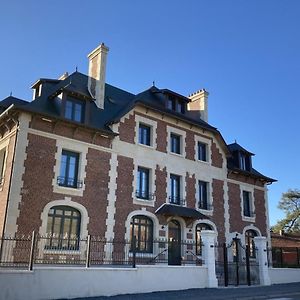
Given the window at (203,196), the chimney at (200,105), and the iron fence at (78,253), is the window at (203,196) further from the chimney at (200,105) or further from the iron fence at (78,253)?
the chimney at (200,105)

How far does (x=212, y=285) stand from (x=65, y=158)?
7974 mm

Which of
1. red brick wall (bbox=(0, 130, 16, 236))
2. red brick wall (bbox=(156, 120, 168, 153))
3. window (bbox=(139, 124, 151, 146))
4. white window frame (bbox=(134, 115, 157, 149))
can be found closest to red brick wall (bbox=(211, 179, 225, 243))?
red brick wall (bbox=(156, 120, 168, 153))

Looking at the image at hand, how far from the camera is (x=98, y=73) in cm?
1883

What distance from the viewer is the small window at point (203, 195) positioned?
21.0 metres

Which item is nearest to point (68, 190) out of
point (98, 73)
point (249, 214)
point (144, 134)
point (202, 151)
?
point (144, 134)

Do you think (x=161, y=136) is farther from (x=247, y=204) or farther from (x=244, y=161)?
(x=247, y=204)


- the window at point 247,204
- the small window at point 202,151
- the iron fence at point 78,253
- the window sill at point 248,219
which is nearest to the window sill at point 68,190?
the iron fence at point 78,253

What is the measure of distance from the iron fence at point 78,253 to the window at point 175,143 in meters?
5.14

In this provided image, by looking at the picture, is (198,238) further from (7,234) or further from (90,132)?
(7,234)

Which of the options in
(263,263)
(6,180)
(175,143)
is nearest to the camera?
(6,180)

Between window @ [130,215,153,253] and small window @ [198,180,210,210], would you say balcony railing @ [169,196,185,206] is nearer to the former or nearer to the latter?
small window @ [198,180,210,210]

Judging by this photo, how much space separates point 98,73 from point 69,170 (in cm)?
540

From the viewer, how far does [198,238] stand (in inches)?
795

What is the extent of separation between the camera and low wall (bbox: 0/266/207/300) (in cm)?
992
